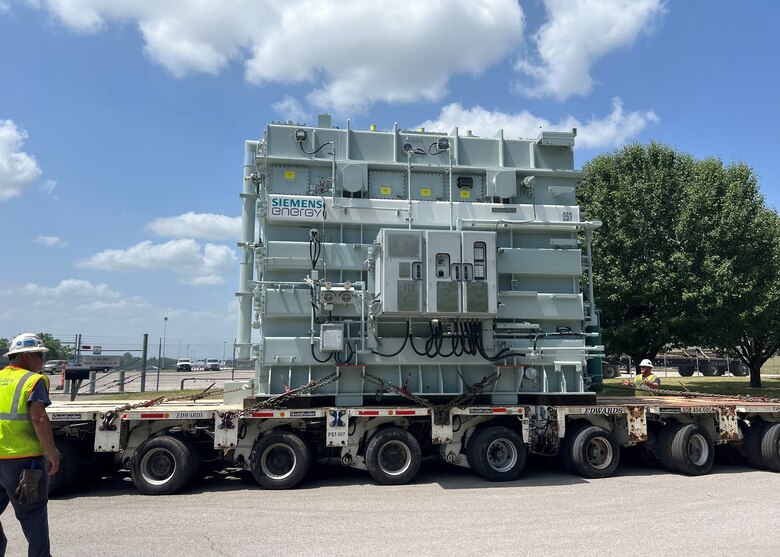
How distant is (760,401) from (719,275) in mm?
8051

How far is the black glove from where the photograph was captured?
4.71 metres

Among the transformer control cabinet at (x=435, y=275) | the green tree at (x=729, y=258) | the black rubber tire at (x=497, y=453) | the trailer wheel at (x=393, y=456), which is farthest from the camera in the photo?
the green tree at (x=729, y=258)

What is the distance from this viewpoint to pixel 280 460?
8867mm

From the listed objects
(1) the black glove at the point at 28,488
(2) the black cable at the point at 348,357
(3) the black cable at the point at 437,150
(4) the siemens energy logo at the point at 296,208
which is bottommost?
(1) the black glove at the point at 28,488

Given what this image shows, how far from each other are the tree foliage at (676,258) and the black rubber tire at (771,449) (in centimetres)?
818

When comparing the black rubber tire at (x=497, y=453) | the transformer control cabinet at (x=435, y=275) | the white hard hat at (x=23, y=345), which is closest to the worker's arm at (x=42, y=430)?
the white hard hat at (x=23, y=345)

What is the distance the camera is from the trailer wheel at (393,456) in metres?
8.90

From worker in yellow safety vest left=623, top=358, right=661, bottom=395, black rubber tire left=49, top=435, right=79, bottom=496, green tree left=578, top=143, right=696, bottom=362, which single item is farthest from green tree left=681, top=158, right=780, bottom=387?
black rubber tire left=49, top=435, right=79, bottom=496

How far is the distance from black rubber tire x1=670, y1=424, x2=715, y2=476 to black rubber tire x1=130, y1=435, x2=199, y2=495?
7.96 meters

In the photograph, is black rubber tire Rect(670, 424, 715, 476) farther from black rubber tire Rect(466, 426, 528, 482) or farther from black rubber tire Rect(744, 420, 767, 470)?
black rubber tire Rect(466, 426, 528, 482)

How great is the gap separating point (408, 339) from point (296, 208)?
9.47 feet

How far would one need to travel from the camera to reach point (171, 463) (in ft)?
28.1

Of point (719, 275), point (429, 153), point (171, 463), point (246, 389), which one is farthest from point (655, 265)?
point (171, 463)

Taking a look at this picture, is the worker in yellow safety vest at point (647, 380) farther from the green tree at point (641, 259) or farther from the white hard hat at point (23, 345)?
the white hard hat at point (23, 345)
